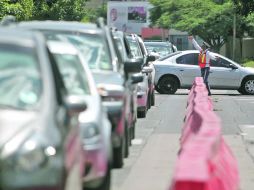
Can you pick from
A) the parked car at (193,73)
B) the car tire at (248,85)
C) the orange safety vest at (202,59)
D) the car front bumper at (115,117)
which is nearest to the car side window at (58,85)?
the car front bumper at (115,117)

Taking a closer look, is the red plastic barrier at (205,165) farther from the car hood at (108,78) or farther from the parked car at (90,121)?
the car hood at (108,78)

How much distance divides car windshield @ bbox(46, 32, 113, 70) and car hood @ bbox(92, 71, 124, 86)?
36 cm

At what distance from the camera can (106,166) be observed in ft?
25.7

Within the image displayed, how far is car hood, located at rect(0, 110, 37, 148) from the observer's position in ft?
17.5

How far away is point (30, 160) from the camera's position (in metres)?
5.10

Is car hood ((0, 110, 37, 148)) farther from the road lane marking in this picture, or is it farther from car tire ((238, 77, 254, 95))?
car tire ((238, 77, 254, 95))

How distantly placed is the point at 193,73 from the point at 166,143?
1372 cm

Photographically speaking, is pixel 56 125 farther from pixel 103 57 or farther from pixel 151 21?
pixel 151 21

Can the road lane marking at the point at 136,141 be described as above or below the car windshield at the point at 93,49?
below

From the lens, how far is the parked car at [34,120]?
5.11 metres

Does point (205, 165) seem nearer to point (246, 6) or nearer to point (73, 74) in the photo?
point (73, 74)

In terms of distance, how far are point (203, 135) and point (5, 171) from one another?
2.85m

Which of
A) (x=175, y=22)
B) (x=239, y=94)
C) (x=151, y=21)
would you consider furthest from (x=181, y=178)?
(x=151, y=21)

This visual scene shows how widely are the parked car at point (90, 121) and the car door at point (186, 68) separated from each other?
18844 millimetres
